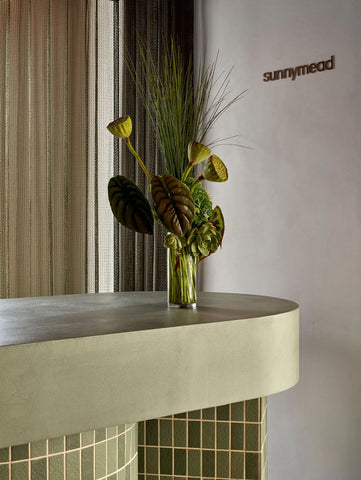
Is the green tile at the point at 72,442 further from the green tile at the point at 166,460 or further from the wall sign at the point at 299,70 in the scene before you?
the wall sign at the point at 299,70

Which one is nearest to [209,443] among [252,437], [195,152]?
[252,437]

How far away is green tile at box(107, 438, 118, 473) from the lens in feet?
Answer: 5.06

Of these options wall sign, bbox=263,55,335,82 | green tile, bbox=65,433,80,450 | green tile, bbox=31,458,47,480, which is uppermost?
wall sign, bbox=263,55,335,82

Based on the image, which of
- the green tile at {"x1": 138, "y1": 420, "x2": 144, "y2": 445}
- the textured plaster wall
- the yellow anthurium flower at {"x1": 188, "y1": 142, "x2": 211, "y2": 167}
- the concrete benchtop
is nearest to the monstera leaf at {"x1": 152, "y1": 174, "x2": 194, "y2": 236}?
the yellow anthurium flower at {"x1": 188, "y1": 142, "x2": 211, "y2": 167}

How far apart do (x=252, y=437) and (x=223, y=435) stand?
86 millimetres

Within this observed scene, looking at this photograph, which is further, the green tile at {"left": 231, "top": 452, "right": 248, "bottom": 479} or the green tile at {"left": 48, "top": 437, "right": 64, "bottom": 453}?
the green tile at {"left": 231, "top": 452, "right": 248, "bottom": 479}

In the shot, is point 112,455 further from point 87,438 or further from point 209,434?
point 209,434

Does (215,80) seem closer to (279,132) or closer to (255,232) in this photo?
(279,132)

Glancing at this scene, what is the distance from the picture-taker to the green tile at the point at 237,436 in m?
1.88

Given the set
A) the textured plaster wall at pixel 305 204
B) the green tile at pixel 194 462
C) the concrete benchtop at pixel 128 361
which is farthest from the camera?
the textured plaster wall at pixel 305 204

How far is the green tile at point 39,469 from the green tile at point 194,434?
24.0 inches

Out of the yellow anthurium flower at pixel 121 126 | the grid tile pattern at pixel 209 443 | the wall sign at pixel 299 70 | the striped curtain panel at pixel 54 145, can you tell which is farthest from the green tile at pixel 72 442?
the wall sign at pixel 299 70

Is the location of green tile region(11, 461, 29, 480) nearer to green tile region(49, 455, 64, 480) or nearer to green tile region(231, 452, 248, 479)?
green tile region(49, 455, 64, 480)

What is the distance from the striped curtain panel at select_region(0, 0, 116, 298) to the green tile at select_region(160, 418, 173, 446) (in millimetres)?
1241
